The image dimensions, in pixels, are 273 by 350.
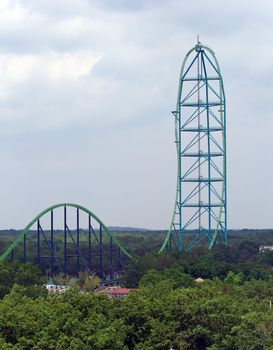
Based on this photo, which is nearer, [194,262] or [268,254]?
[194,262]

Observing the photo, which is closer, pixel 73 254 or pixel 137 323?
pixel 137 323

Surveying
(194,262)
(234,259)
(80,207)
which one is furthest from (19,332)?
(234,259)

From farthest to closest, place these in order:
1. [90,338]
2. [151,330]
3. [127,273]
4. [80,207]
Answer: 1. [127,273]
2. [80,207]
3. [151,330]
4. [90,338]

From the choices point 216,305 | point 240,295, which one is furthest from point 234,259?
point 216,305

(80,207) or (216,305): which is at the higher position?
(80,207)

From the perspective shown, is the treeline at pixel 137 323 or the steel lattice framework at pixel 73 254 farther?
the steel lattice framework at pixel 73 254

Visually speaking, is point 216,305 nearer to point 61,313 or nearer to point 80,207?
point 61,313

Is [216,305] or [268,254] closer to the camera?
[216,305]

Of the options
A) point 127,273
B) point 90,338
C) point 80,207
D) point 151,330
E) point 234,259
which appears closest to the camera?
point 90,338

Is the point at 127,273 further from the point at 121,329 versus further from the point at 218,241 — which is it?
the point at 121,329

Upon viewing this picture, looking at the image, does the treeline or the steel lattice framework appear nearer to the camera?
the treeline
